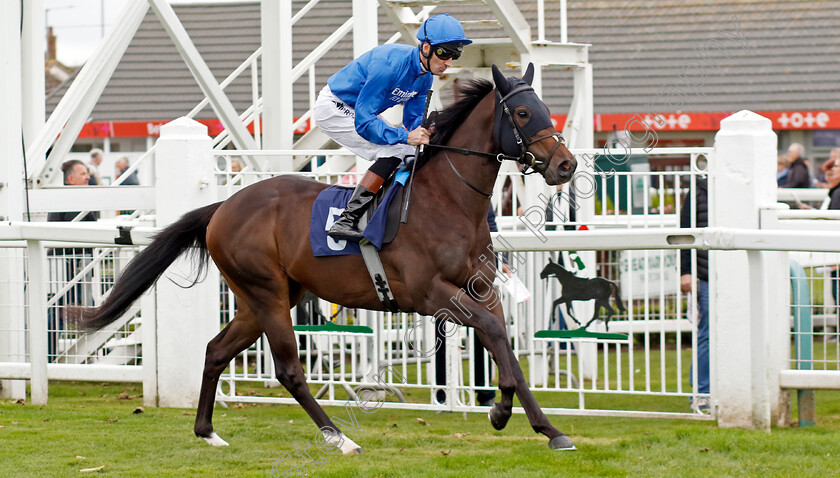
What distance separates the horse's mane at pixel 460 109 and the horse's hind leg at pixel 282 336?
107 centimetres

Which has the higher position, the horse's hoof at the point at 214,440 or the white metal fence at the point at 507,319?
the white metal fence at the point at 507,319

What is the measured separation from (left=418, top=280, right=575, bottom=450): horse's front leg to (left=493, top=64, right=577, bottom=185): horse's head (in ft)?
2.02

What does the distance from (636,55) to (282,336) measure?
16085mm

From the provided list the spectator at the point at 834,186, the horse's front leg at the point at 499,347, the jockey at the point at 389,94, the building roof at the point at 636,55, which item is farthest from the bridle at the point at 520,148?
the building roof at the point at 636,55

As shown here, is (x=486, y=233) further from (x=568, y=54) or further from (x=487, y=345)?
(x=568, y=54)

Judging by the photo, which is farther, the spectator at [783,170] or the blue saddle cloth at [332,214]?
the spectator at [783,170]

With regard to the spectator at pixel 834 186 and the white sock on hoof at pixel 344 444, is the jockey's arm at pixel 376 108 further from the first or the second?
the spectator at pixel 834 186

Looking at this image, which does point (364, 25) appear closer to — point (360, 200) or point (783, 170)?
point (360, 200)

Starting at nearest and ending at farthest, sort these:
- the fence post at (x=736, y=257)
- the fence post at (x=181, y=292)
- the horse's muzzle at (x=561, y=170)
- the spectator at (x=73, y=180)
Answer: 1. the horse's muzzle at (x=561, y=170)
2. the fence post at (x=736, y=257)
3. the fence post at (x=181, y=292)
4. the spectator at (x=73, y=180)

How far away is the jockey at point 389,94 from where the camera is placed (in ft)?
16.0

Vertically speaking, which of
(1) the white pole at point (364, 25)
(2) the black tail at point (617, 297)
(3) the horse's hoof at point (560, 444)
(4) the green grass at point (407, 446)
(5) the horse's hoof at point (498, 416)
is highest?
(1) the white pole at point (364, 25)

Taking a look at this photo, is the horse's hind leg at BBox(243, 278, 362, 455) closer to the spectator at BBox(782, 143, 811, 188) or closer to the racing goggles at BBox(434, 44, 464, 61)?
the racing goggles at BBox(434, 44, 464, 61)

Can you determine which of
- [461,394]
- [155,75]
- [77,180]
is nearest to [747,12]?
[155,75]

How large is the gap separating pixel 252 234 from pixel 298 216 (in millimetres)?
250
